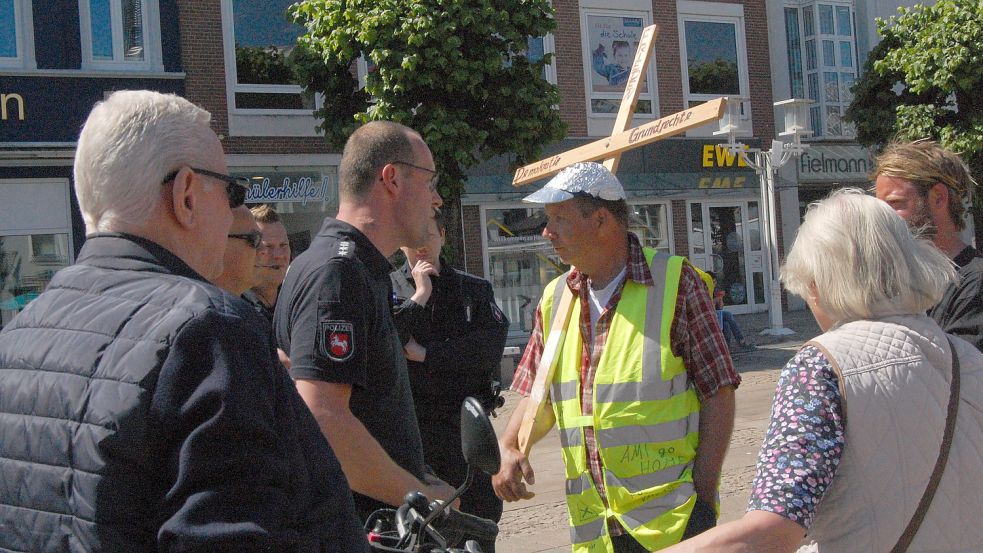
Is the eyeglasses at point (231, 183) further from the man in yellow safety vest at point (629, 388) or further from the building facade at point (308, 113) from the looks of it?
the building facade at point (308, 113)

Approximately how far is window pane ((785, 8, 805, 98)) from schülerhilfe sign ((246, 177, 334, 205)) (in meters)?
13.0

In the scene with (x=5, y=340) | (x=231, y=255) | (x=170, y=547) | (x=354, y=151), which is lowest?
(x=170, y=547)

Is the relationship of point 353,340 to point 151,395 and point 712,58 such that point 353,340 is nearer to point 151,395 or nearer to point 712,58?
point 151,395

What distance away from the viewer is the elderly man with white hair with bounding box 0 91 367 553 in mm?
1452

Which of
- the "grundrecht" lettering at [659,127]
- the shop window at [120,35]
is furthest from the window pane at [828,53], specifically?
the "grundrecht" lettering at [659,127]

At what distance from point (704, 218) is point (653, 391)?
2023cm

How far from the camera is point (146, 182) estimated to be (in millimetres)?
1686

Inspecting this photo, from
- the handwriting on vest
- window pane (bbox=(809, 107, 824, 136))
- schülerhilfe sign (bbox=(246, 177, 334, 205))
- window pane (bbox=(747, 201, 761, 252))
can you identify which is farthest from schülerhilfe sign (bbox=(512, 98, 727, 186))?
window pane (bbox=(809, 107, 824, 136))

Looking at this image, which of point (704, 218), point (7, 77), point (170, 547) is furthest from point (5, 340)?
point (704, 218)

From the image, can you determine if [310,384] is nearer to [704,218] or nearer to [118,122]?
[118,122]

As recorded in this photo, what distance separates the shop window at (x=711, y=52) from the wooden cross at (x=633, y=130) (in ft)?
61.3

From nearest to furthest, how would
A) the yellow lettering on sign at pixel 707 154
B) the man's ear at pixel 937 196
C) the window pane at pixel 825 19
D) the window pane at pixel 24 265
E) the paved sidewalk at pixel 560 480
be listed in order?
the man's ear at pixel 937 196 < the paved sidewalk at pixel 560 480 < the window pane at pixel 24 265 < the yellow lettering on sign at pixel 707 154 < the window pane at pixel 825 19

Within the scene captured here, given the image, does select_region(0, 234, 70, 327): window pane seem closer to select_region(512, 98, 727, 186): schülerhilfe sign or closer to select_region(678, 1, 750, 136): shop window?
select_region(512, 98, 727, 186): schülerhilfe sign

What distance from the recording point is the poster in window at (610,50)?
71.2ft
